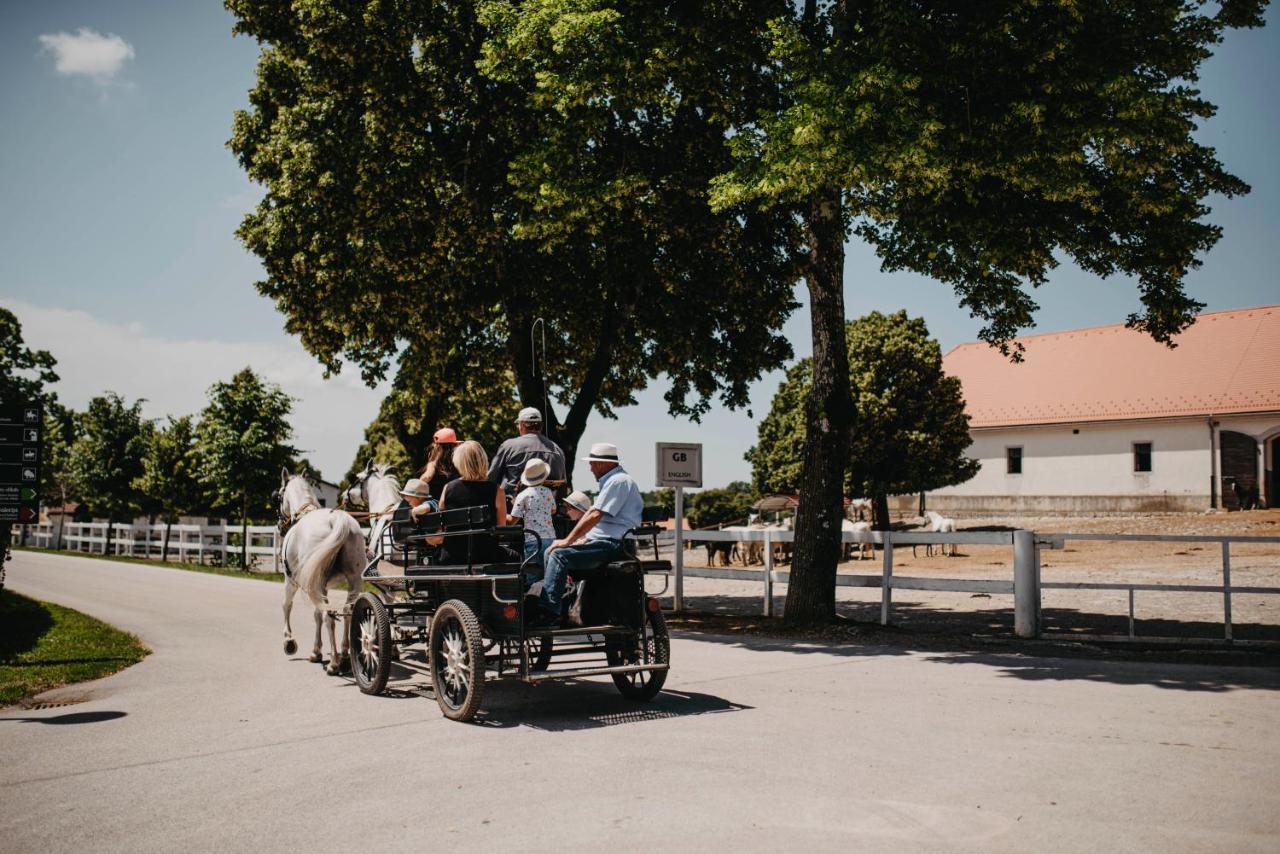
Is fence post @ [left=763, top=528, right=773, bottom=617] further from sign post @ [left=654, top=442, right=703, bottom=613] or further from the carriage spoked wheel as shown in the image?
the carriage spoked wheel

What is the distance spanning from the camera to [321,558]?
421 inches

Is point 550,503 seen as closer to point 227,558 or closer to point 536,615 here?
point 536,615

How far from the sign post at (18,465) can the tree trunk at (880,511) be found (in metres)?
35.4

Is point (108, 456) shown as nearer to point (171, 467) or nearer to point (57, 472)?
point (171, 467)

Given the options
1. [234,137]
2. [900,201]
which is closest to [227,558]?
[234,137]

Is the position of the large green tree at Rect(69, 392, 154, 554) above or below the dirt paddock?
above

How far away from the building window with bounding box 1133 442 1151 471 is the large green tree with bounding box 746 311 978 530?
354 inches

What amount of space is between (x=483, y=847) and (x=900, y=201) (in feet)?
34.0

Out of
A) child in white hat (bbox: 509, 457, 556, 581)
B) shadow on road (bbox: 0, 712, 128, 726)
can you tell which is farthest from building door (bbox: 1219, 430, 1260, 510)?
shadow on road (bbox: 0, 712, 128, 726)

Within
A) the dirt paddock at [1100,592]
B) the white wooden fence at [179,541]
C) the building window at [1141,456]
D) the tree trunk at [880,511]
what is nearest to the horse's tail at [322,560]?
the dirt paddock at [1100,592]

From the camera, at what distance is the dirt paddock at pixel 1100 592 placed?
49.5 feet

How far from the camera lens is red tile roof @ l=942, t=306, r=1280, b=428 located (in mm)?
44719

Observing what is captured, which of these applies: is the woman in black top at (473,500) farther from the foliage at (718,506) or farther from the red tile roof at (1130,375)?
the foliage at (718,506)

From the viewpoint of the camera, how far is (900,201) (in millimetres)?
12938
